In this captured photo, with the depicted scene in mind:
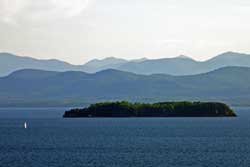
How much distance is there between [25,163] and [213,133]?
56.5 metres

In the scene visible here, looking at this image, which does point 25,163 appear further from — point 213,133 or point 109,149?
point 213,133

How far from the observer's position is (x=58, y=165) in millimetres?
73312

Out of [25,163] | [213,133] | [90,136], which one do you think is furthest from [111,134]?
[25,163]

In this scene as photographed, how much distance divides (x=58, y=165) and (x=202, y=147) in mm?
26809

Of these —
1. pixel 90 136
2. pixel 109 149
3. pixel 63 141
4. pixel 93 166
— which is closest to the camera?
pixel 93 166

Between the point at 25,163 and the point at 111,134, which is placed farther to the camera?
the point at 111,134

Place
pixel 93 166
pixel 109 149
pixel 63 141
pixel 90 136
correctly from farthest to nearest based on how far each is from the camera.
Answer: pixel 90 136 → pixel 63 141 → pixel 109 149 → pixel 93 166

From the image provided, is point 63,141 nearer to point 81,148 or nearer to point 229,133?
point 81,148

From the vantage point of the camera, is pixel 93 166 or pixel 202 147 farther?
pixel 202 147

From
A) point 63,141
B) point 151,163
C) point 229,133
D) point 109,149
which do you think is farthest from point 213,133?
point 151,163

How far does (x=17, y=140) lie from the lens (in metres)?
112

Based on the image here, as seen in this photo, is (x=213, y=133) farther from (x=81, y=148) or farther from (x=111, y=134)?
(x=81, y=148)

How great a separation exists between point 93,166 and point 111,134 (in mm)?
53008

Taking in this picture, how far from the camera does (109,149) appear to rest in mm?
92000
